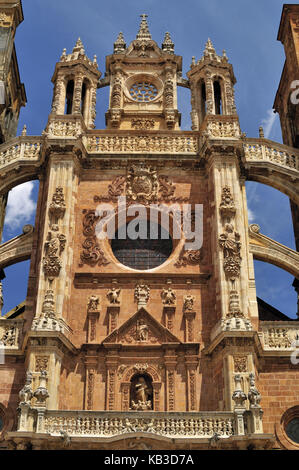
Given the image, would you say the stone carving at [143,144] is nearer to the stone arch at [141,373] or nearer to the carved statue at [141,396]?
the stone arch at [141,373]

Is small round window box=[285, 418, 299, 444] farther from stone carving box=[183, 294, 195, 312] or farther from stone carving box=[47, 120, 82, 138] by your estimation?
stone carving box=[47, 120, 82, 138]

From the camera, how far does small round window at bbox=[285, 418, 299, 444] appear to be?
18.6 m

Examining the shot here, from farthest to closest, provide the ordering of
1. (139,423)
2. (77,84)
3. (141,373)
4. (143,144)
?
(77,84) → (143,144) → (141,373) → (139,423)

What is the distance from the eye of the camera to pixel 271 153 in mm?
24406

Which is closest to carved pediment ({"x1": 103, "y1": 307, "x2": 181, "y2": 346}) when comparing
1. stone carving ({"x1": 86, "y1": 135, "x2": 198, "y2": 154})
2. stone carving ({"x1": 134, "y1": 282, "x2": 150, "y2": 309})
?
stone carving ({"x1": 134, "y1": 282, "x2": 150, "y2": 309})

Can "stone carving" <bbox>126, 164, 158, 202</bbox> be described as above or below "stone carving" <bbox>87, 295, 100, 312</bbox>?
above

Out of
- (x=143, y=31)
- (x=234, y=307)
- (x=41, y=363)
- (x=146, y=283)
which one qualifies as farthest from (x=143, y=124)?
(x=41, y=363)

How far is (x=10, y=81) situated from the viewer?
95.2 feet

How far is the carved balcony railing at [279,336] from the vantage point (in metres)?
19.9

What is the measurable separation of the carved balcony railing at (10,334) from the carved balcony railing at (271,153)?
1087 cm

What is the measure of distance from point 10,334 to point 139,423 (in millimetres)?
5777

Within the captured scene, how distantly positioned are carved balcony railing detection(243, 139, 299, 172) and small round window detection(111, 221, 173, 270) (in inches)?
189

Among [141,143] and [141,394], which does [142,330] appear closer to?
[141,394]

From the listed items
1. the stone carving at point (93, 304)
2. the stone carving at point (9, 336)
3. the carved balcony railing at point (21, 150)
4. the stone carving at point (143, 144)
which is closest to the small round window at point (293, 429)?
the stone carving at point (93, 304)
